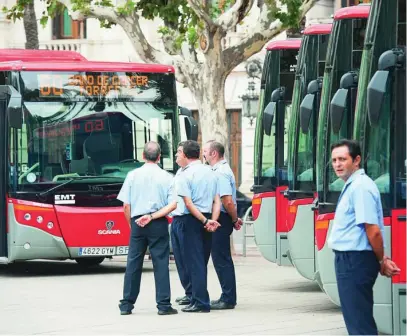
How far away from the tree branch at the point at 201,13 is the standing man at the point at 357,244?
11.5m

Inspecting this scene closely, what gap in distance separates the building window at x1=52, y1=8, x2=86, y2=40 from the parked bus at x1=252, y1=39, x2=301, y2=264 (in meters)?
26.0

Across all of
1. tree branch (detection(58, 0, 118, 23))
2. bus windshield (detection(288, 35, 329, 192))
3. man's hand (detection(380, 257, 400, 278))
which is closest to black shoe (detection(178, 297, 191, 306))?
bus windshield (detection(288, 35, 329, 192))

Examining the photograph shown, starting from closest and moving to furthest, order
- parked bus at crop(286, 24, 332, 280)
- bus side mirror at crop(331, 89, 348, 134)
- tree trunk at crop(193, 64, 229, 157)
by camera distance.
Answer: bus side mirror at crop(331, 89, 348, 134)
parked bus at crop(286, 24, 332, 280)
tree trunk at crop(193, 64, 229, 157)

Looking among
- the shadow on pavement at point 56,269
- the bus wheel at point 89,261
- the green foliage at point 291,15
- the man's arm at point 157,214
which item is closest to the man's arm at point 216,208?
the man's arm at point 157,214

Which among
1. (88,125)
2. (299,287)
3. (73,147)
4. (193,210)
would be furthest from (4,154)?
(193,210)

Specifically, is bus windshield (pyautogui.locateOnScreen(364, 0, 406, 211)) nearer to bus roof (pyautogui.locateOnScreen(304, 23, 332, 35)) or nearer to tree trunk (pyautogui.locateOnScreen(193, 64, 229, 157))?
bus roof (pyautogui.locateOnScreen(304, 23, 332, 35))

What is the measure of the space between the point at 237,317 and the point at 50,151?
5.57 meters

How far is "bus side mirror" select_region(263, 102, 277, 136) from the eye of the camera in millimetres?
16672

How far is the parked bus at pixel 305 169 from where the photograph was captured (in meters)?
14.8

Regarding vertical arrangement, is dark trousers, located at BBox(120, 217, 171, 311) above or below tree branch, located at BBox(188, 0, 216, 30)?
below

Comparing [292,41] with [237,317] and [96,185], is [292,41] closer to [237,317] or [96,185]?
[96,185]

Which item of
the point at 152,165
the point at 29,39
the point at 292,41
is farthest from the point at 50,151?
the point at 29,39

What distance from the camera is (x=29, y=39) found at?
106ft

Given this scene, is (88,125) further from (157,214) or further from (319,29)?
(157,214)
